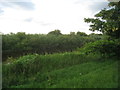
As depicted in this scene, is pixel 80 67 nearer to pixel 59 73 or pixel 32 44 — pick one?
pixel 59 73

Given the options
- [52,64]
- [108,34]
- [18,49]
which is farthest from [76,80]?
[18,49]

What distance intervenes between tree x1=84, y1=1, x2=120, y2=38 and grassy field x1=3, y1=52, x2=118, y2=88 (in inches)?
49.9

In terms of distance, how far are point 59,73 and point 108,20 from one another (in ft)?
9.61

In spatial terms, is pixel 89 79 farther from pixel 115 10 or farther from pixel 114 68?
pixel 115 10

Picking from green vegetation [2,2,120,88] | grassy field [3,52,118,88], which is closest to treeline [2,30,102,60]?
green vegetation [2,2,120,88]

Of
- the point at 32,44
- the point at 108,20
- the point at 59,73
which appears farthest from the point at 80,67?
the point at 32,44

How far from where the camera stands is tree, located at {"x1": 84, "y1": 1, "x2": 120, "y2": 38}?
19.9ft

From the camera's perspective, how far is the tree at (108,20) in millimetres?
6055

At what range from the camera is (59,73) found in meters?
5.62

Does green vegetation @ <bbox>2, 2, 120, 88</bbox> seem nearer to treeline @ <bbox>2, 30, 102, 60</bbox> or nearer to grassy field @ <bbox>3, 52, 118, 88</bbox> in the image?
grassy field @ <bbox>3, 52, 118, 88</bbox>

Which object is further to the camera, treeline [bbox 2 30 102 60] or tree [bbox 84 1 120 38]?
treeline [bbox 2 30 102 60]

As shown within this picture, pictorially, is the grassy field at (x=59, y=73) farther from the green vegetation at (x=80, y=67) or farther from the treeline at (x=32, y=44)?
the treeline at (x=32, y=44)

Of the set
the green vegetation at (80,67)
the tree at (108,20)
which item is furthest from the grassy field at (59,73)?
the tree at (108,20)

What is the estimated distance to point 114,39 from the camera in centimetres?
623
